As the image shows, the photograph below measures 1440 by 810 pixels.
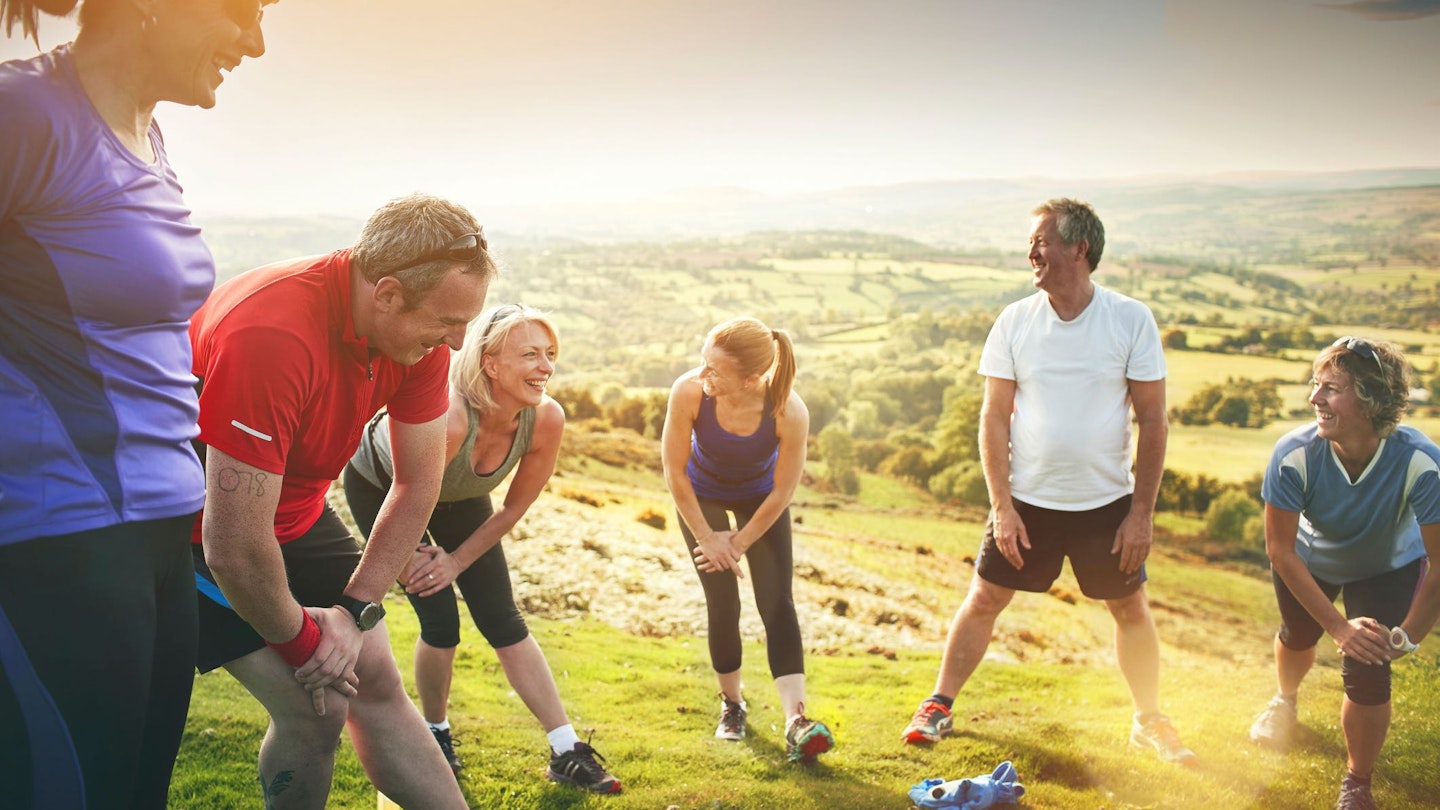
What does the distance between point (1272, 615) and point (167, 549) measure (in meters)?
A: 22.2

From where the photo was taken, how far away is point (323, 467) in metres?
2.55

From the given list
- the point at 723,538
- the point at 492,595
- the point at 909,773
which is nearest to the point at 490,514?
the point at 492,595

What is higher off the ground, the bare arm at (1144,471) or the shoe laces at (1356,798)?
the bare arm at (1144,471)

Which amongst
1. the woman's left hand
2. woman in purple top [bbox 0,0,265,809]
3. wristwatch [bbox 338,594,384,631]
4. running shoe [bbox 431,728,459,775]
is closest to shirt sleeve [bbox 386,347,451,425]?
wristwatch [bbox 338,594,384,631]

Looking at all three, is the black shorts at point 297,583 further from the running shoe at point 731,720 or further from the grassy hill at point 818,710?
the running shoe at point 731,720

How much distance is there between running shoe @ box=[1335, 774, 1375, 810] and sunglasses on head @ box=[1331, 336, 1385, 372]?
189cm

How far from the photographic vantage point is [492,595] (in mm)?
4008

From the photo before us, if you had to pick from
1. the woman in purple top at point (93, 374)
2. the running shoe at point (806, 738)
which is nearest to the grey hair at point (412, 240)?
the woman in purple top at point (93, 374)

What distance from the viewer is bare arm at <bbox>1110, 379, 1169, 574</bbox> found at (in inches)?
167

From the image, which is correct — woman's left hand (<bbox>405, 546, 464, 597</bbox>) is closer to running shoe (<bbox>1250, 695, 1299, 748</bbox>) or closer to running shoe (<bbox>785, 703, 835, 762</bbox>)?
running shoe (<bbox>785, 703, 835, 762</bbox>)

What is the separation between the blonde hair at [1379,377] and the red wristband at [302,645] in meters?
4.09

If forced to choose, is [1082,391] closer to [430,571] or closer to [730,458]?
[730,458]

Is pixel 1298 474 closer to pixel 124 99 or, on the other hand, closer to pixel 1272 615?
pixel 124 99

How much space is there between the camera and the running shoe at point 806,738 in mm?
4254
